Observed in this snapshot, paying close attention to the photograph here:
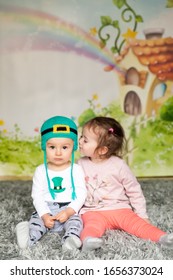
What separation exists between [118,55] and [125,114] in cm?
38

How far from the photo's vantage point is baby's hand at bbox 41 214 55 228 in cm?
150

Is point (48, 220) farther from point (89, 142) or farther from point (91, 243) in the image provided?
point (89, 142)

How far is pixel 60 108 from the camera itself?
289 cm

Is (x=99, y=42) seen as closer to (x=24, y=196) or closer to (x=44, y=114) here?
(x=44, y=114)

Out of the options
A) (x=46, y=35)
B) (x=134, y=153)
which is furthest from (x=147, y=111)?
(x=46, y=35)

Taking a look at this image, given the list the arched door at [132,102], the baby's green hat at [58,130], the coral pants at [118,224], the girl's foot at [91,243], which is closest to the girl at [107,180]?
the coral pants at [118,224]

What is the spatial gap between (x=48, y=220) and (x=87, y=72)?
1553mm

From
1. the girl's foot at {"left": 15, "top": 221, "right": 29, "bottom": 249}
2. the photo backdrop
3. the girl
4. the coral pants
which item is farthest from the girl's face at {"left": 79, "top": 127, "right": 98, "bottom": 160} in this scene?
the photo backdrop

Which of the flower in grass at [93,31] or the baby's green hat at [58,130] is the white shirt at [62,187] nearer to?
the baby's green hat at [58,130]

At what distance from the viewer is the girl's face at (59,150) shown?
5.03 ft

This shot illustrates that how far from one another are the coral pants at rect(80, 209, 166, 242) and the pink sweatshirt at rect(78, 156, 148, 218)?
3 cm

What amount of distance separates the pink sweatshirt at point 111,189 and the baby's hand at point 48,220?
152mm

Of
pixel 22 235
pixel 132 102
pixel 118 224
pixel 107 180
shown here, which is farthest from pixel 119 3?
pixel 22 235

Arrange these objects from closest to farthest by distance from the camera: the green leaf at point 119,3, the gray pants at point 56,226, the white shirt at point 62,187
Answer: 1. the gray pants at point 56,226
2. the white shirt at point 62,187
3. the green leaf at point 119,3
